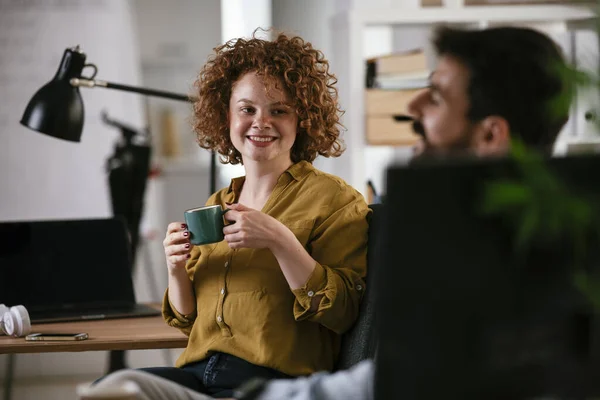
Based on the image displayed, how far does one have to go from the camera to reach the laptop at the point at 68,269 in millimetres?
2094

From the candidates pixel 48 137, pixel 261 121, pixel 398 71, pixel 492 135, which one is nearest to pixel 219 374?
pixel 261 121

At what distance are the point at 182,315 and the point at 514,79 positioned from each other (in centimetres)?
80

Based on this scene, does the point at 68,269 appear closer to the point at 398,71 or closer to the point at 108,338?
the point at 108,338

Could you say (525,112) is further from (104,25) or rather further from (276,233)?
(104,25)

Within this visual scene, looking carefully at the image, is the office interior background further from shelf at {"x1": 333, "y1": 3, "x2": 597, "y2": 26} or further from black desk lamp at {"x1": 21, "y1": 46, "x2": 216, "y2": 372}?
black desk lamp at {"x1": 21, "y1": 46, "x2": 216, "y2": 372}

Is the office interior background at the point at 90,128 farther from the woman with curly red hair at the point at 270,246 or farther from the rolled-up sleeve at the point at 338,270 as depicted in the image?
the rolled-up sleeve at the point at 338,270

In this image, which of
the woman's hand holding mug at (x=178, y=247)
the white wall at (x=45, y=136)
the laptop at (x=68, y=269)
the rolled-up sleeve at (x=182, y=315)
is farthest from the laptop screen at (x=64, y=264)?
the white wall at (x=45, y=136)

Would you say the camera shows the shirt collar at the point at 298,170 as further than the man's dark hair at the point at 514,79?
Yes

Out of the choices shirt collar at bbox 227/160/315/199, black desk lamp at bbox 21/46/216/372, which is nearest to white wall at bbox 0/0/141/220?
black desk lamp at bbox 21/46/216/372

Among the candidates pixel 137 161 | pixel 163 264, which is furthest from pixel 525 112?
pixel 163 264

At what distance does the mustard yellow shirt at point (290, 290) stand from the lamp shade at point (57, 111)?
624mm

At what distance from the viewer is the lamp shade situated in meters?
2.09

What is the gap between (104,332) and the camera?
186 cm

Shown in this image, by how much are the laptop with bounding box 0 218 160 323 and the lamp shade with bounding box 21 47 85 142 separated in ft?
0.76
